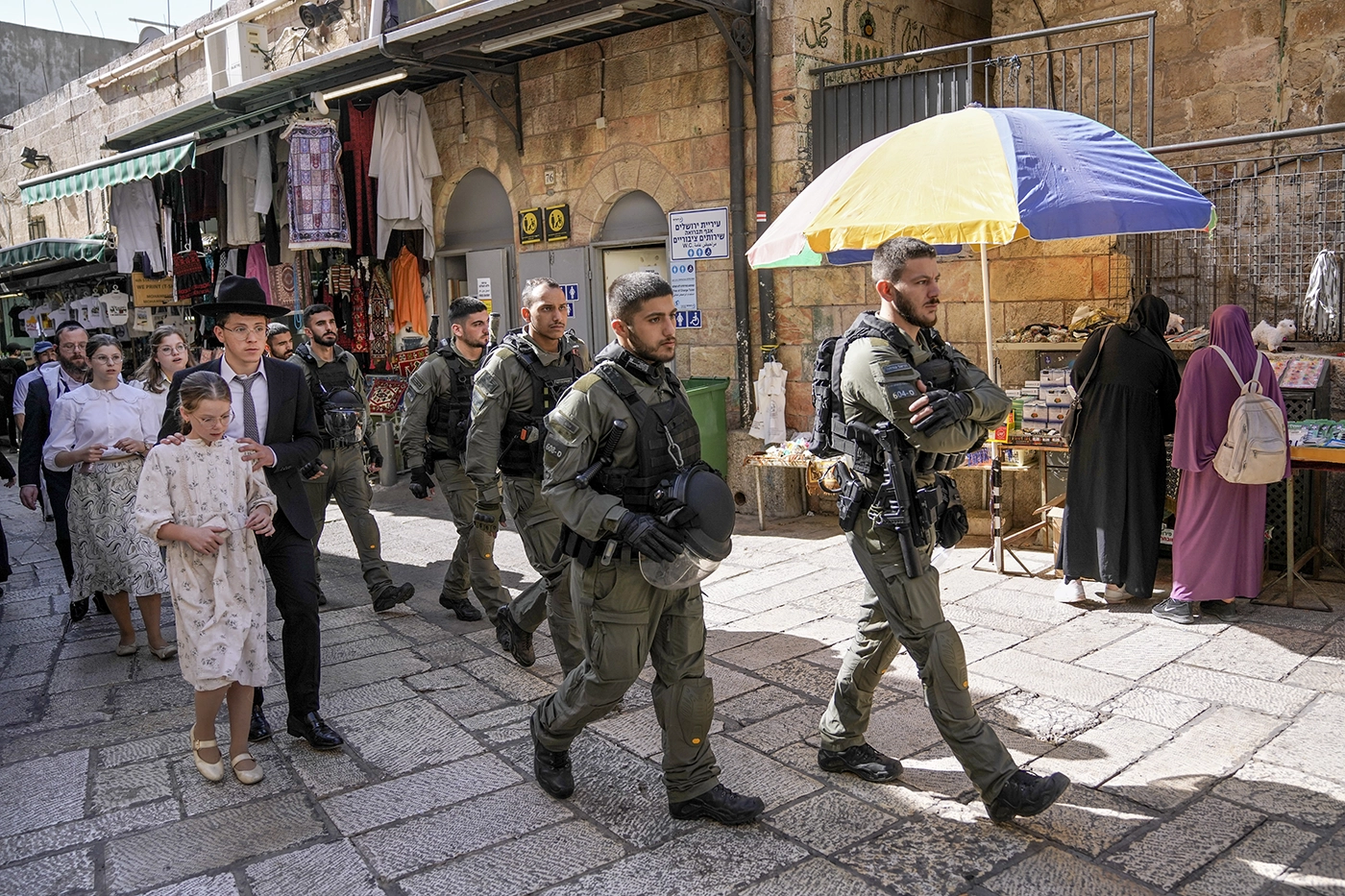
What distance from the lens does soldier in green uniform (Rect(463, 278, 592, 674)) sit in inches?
→ 199

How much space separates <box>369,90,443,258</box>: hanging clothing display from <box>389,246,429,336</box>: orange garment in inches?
20.0

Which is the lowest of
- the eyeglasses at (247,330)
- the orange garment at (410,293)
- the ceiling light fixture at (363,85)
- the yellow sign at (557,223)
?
the eyeglasses at (247,330)

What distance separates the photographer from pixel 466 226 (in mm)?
11430

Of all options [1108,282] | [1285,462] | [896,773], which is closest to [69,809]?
[896,773]

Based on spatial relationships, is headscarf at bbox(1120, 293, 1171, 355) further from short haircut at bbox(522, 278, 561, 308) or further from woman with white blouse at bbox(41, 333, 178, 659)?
woman with white blouse at bbox(41, 333, 178, 659)

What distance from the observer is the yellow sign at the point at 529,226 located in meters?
10.4

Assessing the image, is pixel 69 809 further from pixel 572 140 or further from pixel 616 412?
pixel 572 140

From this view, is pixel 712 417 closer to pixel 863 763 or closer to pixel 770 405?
pixel 770 405

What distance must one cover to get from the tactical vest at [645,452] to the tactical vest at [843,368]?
0.63 metres

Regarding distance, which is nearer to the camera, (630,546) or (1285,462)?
(630,546)

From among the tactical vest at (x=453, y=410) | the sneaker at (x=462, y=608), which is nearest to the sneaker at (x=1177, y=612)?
the sneaker at (x=462, y=608)

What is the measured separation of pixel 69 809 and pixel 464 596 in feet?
8.92

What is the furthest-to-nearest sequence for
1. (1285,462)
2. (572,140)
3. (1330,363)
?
(572,140)
(1330,363)
(1285,462)

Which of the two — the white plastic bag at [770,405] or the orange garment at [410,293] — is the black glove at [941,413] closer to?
the white plastic bag at [770,405]
